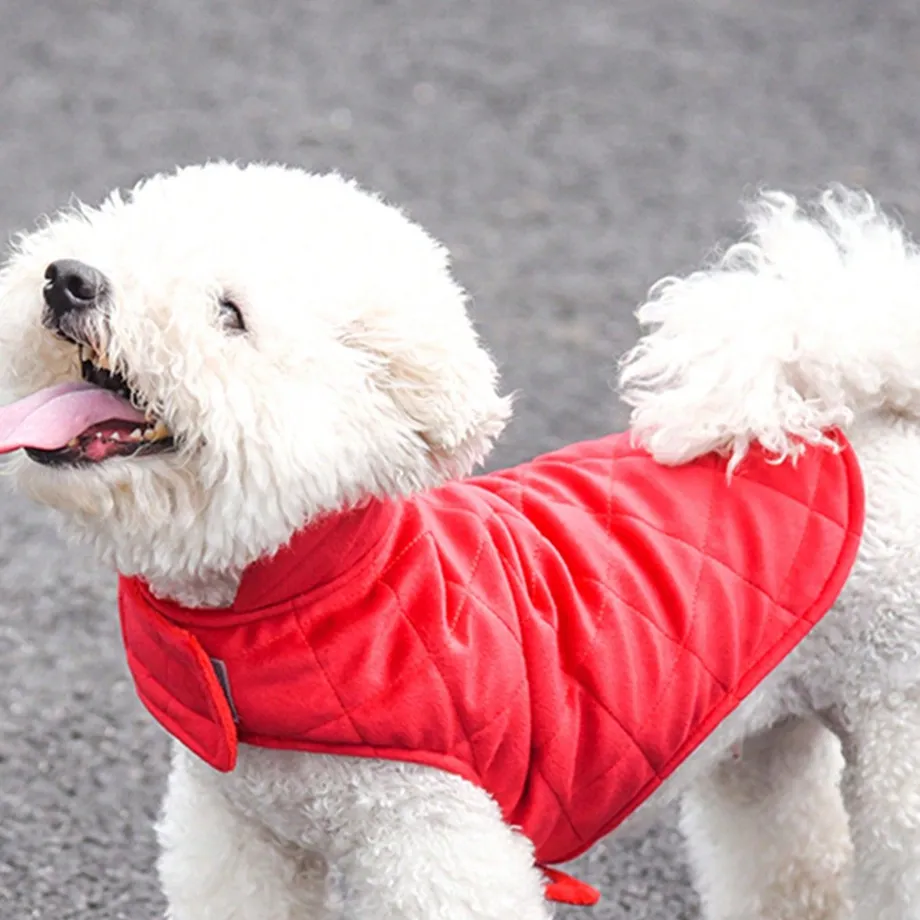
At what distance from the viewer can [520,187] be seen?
525 cm

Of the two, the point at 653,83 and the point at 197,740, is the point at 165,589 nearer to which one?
the point at 197,740

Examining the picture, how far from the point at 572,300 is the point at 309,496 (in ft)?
9.63

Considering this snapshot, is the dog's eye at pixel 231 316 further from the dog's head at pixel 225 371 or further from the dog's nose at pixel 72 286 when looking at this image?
the dog's nose at pixel 72 286

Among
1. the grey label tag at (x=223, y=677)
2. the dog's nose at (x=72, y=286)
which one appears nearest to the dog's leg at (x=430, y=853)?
the grey label tag at (x=223, y=677)

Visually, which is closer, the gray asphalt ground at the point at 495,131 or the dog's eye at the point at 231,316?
the dog's eye at the point at 231,316

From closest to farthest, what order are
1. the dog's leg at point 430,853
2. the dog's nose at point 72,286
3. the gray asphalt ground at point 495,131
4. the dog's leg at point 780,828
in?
the dog's nose at point 72,286, the dog's leg at point 430,853, the dog's leg at point 780,828, the gray asphalt ground at point 495,131

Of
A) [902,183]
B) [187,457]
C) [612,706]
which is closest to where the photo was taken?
[187,457]

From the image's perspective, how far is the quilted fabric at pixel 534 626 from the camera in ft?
6.26

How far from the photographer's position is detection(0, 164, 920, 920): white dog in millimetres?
1758

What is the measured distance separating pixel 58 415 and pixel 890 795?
1.22 meters

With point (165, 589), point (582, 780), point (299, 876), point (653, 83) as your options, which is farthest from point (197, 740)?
point (653, 83)

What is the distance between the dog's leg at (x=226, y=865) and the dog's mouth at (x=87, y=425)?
1.84ft

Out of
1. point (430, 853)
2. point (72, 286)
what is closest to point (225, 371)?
point (72, 286)

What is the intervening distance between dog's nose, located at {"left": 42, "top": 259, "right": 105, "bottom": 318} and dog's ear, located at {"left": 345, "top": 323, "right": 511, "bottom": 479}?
285 mm
